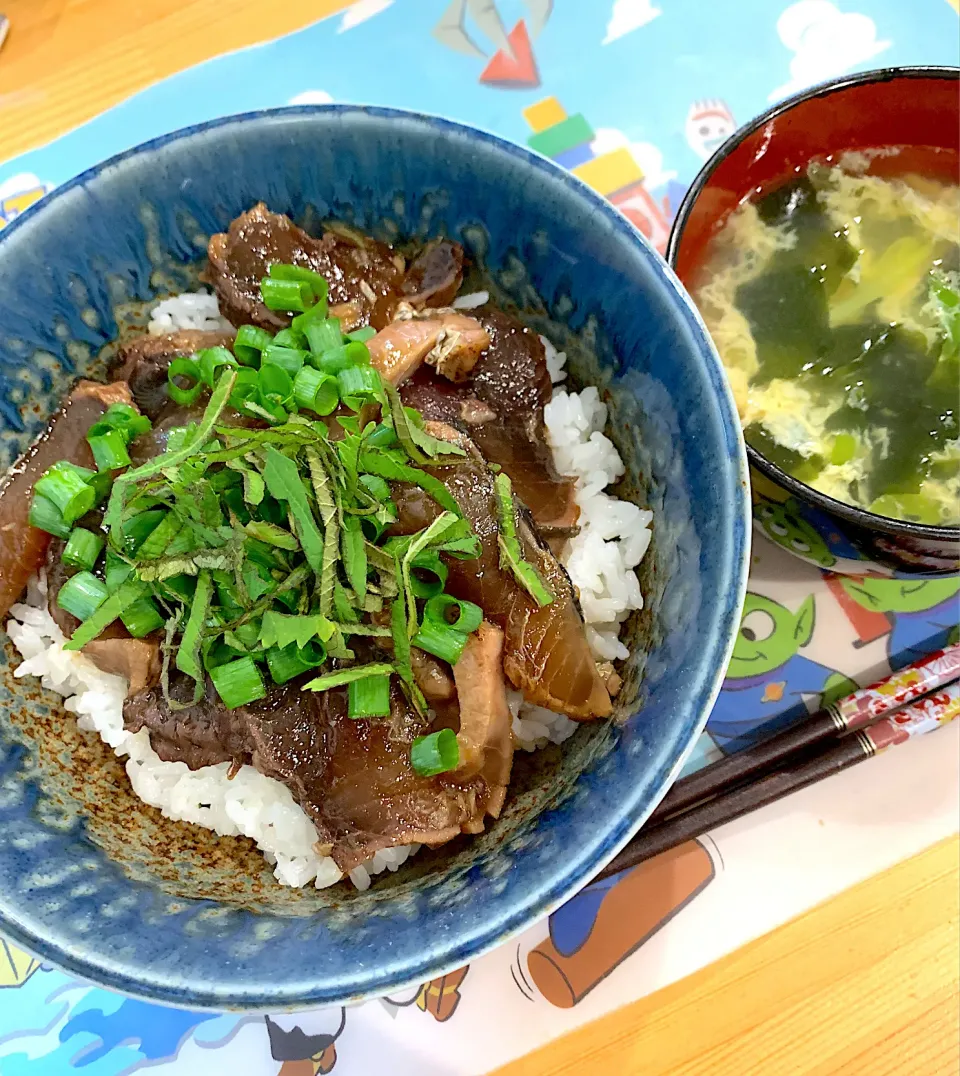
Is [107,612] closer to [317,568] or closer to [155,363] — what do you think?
[317,568]

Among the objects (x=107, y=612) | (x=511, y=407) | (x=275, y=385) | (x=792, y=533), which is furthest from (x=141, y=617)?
(x=792, y=533)

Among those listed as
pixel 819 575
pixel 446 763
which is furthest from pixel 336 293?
pixel 819 575

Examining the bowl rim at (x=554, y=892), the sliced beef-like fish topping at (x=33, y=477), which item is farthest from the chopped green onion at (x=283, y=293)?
the bowl rim at (x=554, y=892)

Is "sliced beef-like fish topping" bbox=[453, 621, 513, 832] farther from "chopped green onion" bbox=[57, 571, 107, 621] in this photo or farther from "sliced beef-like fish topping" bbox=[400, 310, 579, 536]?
"chopped green onion" bbox=[57, 571, 107, 621]

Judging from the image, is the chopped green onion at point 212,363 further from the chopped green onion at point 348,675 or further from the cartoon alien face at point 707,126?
the cartoon alien face at point 707,126

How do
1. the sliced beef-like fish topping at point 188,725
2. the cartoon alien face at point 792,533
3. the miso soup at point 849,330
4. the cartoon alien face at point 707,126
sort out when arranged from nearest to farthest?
the sliced beef-like fish topping at point 188,725, the cartoon alien face at point 792,533, the miso soup at point 849,330, the cartoon alien face at point 707,126

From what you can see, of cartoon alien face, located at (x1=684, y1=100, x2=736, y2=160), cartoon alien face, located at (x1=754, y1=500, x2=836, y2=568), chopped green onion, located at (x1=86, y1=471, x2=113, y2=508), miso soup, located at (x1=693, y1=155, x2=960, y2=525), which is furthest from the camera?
cartoon alien face, located at (x1=684, y1=100, x2=736, y2=160)

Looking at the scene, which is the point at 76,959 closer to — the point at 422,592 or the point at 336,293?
the point at 422,592

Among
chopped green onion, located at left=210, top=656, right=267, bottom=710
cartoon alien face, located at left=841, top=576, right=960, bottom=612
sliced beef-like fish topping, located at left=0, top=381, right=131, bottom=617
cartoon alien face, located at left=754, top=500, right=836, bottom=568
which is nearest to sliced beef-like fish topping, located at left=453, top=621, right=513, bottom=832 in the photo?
chopped green onion, located at left=210, top=656, right=267, bottom=710
